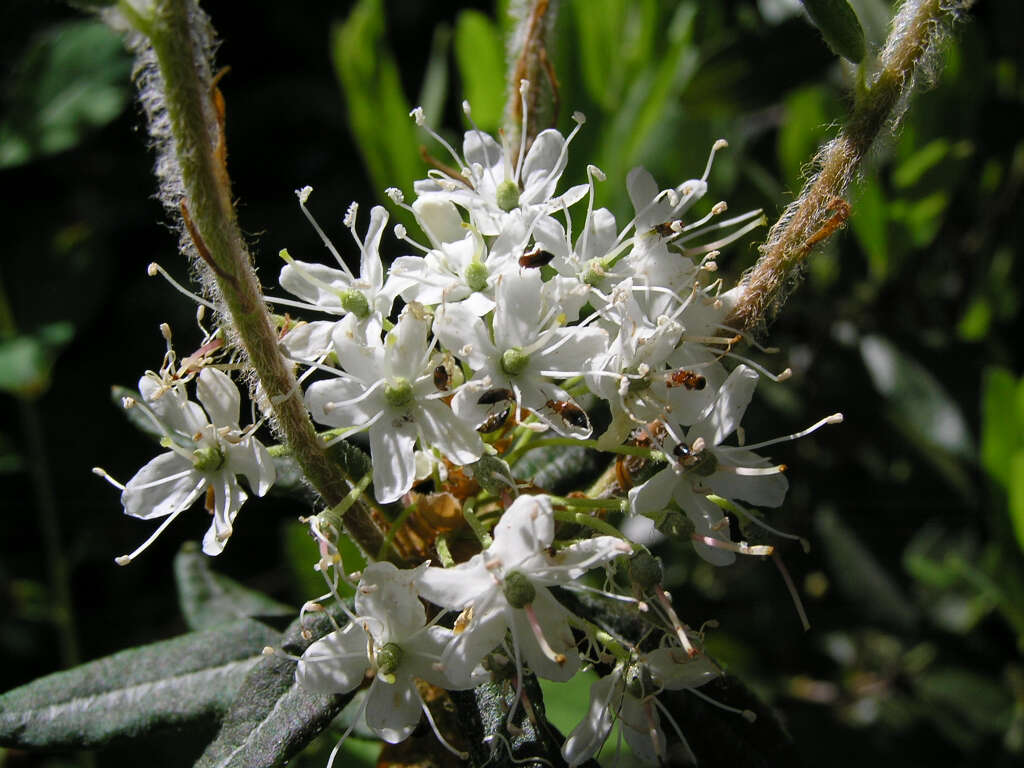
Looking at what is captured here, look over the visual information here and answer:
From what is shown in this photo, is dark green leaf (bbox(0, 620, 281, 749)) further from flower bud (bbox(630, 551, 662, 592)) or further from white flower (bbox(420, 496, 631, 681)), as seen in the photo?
flower bud (bbox(630, 551, 662, 592))

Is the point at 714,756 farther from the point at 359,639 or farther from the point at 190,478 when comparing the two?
the point at 190,478

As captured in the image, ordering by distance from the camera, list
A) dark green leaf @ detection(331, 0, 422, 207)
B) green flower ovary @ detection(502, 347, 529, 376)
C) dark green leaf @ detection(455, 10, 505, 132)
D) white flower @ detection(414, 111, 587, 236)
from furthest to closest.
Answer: dark green leaf @ detection(455, 10, 505, 132), dark green leaf @ detection(331, 0, 422, 207), white flower @ detection(414, 111, 587, 236), green flower ovary @ detection(502, 347, 529, 376)

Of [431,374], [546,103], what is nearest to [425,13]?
[546,103]

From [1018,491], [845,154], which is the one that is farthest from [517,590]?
[1018,491]

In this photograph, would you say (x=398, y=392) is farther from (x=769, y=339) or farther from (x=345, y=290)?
(x=769, y=339)

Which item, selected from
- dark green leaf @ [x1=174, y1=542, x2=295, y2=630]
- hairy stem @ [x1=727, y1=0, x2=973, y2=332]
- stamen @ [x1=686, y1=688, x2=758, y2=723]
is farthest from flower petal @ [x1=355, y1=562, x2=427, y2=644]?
dark green leaf @ [x1=174, y1=542, x2=295, y2=630]

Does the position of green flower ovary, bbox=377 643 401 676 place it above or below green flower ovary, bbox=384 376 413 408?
below
